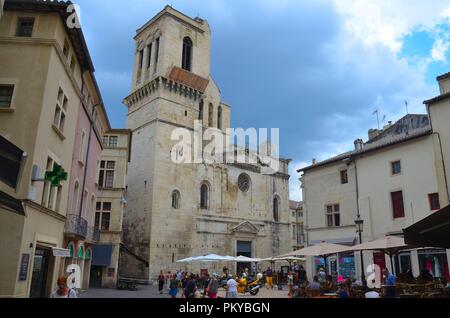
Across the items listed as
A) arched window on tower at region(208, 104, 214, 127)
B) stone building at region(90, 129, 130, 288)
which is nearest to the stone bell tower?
arched window on tower at region(208, 104, 214, 127)

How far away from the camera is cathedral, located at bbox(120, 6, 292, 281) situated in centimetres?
3256

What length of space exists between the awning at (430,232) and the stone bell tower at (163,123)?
25391mm

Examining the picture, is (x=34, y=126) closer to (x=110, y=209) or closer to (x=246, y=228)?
(x=110, y=209)

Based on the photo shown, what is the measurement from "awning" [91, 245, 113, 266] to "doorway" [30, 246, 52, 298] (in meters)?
12.3

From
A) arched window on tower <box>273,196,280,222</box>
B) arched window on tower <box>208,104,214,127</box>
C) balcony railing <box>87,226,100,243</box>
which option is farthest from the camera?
arched window on tower <box>273,196,280,222</box>

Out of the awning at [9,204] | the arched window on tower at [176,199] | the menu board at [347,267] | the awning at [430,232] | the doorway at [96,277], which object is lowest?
the doorway at [96,277]

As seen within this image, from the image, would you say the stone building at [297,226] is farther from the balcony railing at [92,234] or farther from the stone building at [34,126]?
the stone building at [34,126]

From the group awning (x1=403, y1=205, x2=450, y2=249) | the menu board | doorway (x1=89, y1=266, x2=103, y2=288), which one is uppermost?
awning (x1=403, y1=205, x2=450, y2=249)

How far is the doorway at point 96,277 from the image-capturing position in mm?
26219

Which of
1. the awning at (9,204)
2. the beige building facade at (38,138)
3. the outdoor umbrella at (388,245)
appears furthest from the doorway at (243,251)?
the awning at (9,204)

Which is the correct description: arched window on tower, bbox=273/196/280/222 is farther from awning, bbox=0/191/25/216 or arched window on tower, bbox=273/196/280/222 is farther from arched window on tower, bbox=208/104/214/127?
awning, bbox=0/191/25/216

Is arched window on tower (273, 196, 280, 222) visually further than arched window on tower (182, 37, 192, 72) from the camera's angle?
Yes

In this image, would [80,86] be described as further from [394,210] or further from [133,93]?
[133,93]
